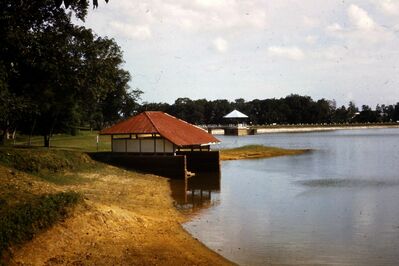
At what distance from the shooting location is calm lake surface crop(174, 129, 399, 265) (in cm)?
1666

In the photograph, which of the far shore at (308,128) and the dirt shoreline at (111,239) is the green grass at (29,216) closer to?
the dirt shoreline at (111,239)

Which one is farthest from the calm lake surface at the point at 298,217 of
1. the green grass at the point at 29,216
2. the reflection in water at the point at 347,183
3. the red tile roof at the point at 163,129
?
the green grass at the point at 29,216

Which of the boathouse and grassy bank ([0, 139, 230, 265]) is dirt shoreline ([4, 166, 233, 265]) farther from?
the boathouse

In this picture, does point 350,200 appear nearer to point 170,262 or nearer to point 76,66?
point 170,262

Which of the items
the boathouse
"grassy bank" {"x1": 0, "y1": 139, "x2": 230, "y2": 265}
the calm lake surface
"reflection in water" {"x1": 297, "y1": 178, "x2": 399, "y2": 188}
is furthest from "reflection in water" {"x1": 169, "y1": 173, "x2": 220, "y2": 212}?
"reflection in water" {"x1": 297, "y1": 178, "x2": 399, "y2": 188}

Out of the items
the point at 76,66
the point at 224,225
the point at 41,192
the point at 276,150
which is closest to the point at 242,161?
the point at 276,150

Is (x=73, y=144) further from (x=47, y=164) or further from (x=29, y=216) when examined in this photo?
(x=29, y=216)

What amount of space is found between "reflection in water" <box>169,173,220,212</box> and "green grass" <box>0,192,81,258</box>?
1066 cm

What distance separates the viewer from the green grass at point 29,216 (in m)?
13.0

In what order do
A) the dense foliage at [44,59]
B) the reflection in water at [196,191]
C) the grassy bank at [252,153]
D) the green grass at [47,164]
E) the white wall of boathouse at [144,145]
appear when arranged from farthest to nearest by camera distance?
the grassy bank at [252,153], the white wall of boathouse at [144,145], the dense foliage at [44,59], the reflection in water at [196,191], the green grass at [47,164]

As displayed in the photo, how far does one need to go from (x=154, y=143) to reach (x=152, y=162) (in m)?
1.69

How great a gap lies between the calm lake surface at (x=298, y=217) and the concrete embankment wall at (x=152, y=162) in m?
1.63

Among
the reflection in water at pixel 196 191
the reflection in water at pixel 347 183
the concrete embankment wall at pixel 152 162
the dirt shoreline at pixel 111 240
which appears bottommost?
the reflection in water at pixel 347 183

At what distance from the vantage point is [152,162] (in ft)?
120
